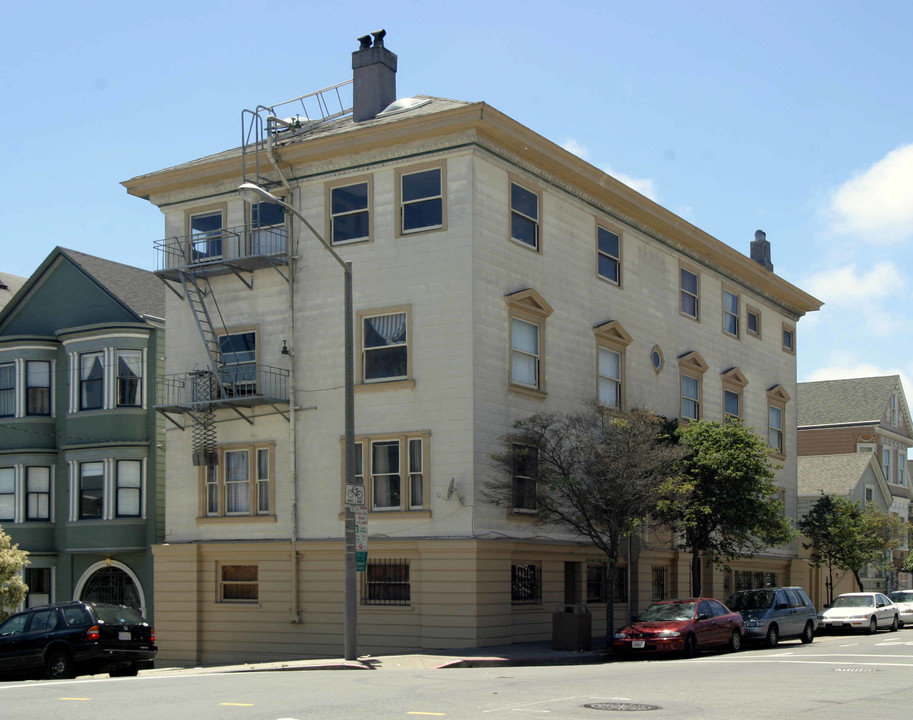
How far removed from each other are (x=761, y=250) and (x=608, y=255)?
58.0ft

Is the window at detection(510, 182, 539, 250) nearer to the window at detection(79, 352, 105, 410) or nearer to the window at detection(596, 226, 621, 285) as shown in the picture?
the window at detection(596, 226, 621, 285)

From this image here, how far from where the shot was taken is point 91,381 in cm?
3556

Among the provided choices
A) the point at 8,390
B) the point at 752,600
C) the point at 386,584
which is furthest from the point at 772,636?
the point at 8,390

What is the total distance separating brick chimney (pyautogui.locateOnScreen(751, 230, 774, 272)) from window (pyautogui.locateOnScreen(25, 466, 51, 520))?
2998 centimetres

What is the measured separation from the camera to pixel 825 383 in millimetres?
70562

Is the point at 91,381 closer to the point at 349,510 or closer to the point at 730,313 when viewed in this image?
the point at 349,510

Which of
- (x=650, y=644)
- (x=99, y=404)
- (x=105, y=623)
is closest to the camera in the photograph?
(x=105, y=623)

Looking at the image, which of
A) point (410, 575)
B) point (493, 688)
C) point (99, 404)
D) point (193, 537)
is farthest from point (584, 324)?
point (493, 688)

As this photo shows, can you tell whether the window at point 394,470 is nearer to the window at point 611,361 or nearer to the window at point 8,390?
the window at point 611,361

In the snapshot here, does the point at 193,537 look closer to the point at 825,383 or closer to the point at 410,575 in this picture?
the point at 410,575

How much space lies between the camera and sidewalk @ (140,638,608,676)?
73.7ft

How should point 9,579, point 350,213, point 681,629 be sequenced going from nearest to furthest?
1. point 681,629
2. point 350,213
3. point 9,579

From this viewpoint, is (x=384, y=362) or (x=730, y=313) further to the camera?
(x=730, y=313)

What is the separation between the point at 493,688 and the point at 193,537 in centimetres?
1709
